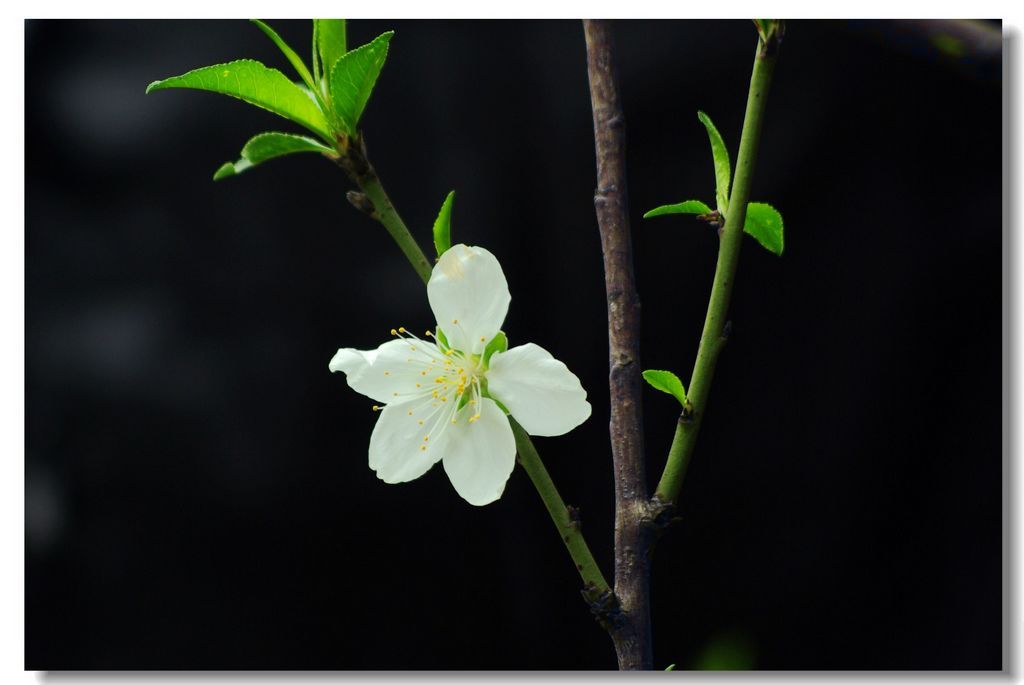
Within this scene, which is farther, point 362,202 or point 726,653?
point 726,653

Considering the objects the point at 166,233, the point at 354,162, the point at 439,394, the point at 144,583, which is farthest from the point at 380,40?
the point at 144,583

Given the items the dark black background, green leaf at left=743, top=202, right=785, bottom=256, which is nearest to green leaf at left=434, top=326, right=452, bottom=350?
green leaf at left=743, top=202, right=785, bottom=256

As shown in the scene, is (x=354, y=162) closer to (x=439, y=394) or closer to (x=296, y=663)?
(x=439, y=394)

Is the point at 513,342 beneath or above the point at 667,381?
beneath

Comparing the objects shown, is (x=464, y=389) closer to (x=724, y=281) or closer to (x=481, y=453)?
(x=481, y=453)

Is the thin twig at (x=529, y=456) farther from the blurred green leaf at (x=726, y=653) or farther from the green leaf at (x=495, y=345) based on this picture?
the blurred green leaf at (x=726, y=653)

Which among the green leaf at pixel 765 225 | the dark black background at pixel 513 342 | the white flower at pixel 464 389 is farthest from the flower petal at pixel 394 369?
the dark black background at pixel 513 342

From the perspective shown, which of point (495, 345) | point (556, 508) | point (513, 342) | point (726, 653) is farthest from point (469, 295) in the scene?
point (726, 653)

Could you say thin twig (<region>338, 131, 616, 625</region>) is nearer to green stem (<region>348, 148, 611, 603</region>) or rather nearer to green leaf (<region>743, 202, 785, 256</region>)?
green stem (<region>348, 148, 611, 603</region>)
